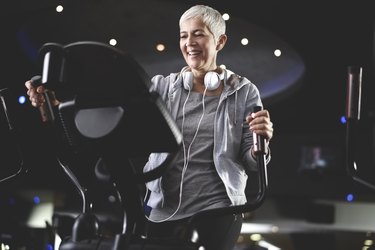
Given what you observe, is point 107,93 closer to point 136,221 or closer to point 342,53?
point 136,221

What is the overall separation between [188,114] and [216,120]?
0.09 metres

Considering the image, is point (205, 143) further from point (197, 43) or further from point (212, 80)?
point (197, 43)

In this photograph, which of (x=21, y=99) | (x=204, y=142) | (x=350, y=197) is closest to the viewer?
(x=204, y=142)

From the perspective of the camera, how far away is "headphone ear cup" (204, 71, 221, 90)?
5.89 feet

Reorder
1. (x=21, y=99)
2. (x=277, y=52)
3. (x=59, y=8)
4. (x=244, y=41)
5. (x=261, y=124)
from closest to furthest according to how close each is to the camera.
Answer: (x=261, y=124)
(x=59, y=8)
(x=244, y=41)
(x=21, y=99)
(x=277, y=52)

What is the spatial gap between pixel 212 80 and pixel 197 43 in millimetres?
134

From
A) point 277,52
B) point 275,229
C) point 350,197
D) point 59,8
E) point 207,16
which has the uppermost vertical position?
point 59,8

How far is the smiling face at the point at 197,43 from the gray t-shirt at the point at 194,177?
17 centimetres

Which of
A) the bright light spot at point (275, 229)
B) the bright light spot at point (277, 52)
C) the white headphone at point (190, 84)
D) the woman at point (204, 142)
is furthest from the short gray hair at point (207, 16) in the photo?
the bright light spot at point (275, 229)

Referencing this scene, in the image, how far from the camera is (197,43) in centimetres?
184

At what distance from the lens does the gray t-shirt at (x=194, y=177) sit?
1697 millimetres

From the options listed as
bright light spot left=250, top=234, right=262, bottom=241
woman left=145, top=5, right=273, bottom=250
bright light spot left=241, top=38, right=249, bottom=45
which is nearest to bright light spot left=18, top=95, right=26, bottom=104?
bright light spot left=241, top=38, right=249, bottom=45

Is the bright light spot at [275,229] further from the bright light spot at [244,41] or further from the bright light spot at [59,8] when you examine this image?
the bright light spot at [59,8]

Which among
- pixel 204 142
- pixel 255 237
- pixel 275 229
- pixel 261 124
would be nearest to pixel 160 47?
pixel 255 237
